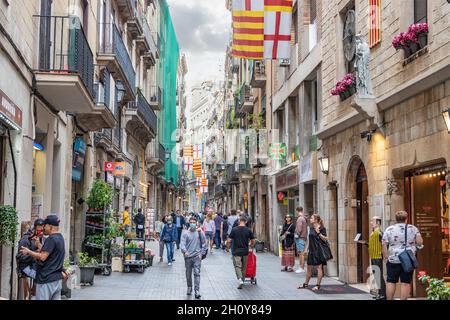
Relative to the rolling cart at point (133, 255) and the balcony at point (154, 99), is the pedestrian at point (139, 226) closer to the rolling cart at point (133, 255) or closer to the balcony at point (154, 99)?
the rolling cart at point (133, 255)

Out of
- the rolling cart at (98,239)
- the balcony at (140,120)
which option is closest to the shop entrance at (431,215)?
the rolling cart at (98,239)

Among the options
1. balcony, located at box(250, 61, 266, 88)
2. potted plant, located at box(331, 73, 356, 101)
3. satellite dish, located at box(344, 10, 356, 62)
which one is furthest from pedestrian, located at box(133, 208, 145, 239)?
satellite dish, located at box(344, 10, 356, 62)

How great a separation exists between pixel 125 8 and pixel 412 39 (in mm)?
17163

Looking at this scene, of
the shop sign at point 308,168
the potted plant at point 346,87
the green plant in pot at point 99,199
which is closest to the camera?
the potted plant at point 346,87

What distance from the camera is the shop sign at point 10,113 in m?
10.4

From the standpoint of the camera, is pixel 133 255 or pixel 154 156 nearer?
pixel 133 255

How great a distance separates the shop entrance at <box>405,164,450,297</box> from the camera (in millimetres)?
12539

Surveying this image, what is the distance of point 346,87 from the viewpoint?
17078 millimetres

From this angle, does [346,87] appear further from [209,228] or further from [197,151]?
[197,151]

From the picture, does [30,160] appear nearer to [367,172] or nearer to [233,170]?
[367,172]

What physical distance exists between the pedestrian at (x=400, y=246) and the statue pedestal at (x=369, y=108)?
3918 millimetres

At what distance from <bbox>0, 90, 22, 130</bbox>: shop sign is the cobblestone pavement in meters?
3.88

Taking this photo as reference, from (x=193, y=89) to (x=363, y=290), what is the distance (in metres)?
131

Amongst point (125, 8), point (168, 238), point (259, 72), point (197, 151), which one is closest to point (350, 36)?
point (168, 238)
